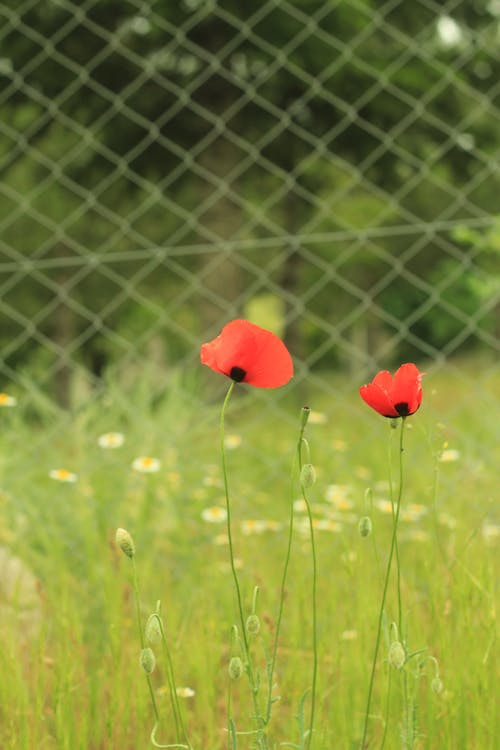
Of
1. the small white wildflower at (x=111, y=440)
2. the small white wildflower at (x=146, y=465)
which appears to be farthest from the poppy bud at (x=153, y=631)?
the small white wildflower at (x=111, y=440)

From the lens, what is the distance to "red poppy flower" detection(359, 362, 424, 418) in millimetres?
810

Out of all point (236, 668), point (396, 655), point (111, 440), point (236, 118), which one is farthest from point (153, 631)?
point (236, 118)

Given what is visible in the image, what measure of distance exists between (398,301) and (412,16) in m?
6.47

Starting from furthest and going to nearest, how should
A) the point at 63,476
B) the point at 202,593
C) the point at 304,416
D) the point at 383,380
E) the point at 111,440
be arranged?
the point at 111,440, the point at 63,476, the point at 202,593, the point at 383,380, the point at 304,416

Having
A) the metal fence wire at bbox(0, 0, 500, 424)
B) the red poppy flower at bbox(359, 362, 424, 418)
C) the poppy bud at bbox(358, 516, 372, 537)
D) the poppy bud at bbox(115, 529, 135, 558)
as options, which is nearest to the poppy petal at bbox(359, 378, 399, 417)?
the red poppy flower at bbox(359, 362, 424, 418)

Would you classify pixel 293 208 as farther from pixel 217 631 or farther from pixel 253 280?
pixel 217 631

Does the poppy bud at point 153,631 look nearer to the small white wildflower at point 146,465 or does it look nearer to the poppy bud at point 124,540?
the poppy bud at point 124,540

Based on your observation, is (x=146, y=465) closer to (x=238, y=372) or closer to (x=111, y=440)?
(x=111, y=440)

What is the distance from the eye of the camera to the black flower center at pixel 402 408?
0.82 m

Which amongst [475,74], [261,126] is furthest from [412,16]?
[261,126]

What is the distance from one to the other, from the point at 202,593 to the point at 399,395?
0.73 m

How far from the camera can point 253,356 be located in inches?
31.1

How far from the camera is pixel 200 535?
7.73 feet

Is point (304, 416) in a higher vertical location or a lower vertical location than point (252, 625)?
higher
